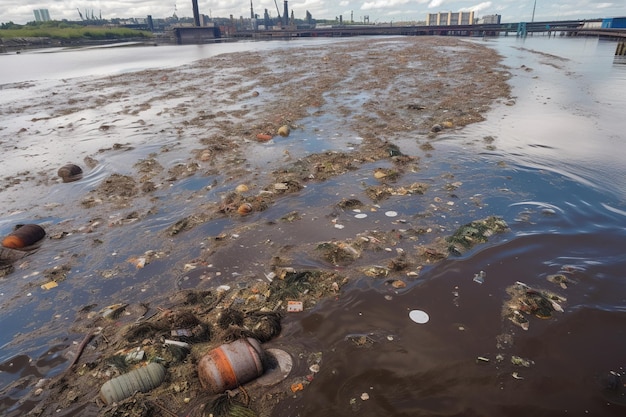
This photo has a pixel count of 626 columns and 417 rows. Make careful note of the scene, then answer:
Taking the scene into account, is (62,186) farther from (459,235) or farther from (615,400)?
(615,400)

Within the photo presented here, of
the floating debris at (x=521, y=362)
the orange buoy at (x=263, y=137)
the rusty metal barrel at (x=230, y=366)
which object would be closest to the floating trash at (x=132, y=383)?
the rusty metal barrel at (x=230, y=366)

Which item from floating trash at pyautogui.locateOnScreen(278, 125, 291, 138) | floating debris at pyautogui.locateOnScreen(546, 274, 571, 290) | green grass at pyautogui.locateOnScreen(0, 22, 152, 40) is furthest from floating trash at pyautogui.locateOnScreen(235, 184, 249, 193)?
green grass at pyautogui.locateOnScreen(0, 22, 152, 40)

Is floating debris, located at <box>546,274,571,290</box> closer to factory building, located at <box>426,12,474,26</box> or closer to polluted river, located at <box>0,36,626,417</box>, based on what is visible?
polluted river, located at <box>0,36,626,417</box>

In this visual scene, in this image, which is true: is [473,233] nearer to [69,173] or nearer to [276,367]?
[276,367]

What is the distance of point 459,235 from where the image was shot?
5.46 metres

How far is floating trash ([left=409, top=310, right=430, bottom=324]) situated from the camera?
4012 millimetres

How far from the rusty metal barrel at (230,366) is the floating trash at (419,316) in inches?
70.5

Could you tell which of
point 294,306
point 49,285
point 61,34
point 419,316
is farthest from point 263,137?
point 61,34

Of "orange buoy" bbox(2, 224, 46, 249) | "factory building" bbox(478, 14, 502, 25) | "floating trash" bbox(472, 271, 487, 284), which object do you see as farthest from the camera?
A: "factory building" bbox(478, 14, 502, 25)

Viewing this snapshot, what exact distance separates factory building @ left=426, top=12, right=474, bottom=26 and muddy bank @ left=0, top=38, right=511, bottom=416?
157 m

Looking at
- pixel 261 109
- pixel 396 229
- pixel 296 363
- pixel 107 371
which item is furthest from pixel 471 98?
pixel 107 371

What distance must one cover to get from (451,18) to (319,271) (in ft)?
565

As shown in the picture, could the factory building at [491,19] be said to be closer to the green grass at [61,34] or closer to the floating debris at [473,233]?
the green grass at [61,34]

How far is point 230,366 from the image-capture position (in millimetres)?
3270
